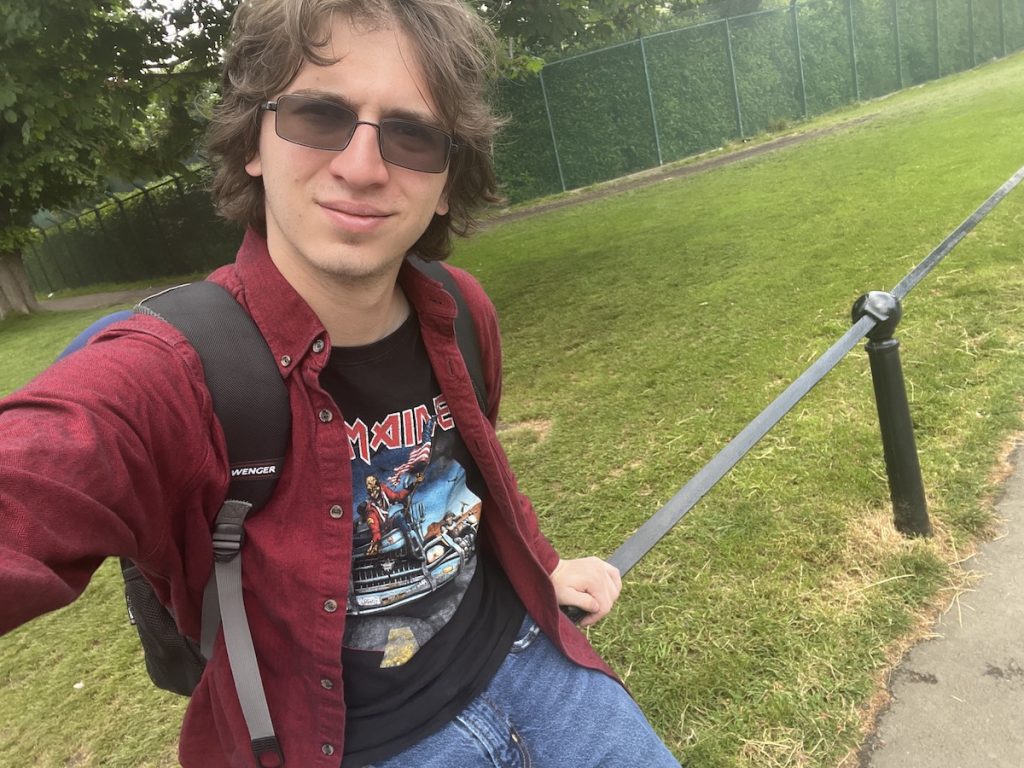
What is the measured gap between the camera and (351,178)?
1346 millimetres

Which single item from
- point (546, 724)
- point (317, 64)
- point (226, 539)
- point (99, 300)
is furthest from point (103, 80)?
point (99, 300)

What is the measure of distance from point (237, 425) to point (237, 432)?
0.04 ft

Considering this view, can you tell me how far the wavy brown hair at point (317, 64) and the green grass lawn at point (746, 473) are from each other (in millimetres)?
1614

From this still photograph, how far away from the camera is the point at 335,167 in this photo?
1353 mm

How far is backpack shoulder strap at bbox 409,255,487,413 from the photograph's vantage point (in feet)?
5.35

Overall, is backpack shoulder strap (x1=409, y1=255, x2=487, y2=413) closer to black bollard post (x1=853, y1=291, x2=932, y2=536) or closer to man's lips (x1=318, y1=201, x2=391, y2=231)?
man's lips (x1=318, y1=201, x2=391, y2=231)

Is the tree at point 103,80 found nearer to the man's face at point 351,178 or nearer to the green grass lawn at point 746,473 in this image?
the green grass lawn at point 746,473

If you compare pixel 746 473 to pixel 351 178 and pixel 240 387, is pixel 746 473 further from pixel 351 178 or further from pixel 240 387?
pixel 240 387

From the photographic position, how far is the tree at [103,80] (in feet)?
13.5

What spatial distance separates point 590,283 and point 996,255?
10.9 feet

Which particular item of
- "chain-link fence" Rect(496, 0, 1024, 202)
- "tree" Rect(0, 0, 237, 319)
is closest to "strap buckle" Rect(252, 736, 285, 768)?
"tree" Rect(0, 0, 237, 319)

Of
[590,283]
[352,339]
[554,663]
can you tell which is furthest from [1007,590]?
[590,283]

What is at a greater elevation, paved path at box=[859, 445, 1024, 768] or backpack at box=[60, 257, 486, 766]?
backpack at box=[60, 257, 486, 766]

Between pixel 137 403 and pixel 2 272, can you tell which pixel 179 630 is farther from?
pixel 2 272
